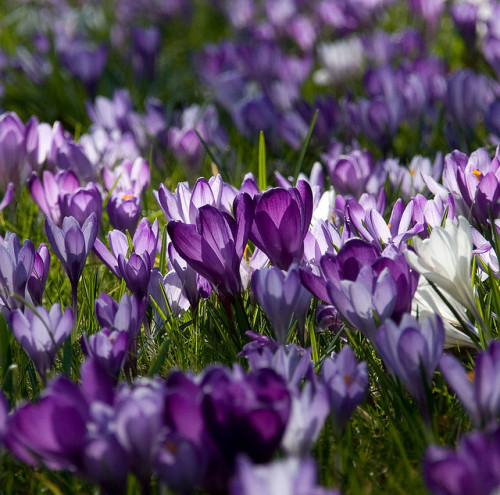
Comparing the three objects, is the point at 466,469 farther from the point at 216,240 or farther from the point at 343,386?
the point at 216,240

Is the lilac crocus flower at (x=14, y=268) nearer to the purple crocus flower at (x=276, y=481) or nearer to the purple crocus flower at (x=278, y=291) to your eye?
the purple crocus flower at (x=278, y=291)

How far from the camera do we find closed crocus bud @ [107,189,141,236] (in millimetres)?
2260

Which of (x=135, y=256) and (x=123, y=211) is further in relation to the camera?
(x=123, y=211)

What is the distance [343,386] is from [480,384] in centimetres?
23

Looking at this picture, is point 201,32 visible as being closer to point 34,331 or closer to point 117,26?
point 117,26

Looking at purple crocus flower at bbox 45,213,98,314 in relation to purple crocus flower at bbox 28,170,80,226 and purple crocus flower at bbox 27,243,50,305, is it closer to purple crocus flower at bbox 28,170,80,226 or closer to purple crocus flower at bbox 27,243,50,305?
purple crocus flower at bbox 27,243,50,305

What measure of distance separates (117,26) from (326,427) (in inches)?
179

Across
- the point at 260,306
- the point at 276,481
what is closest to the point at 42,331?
the point at 260,306

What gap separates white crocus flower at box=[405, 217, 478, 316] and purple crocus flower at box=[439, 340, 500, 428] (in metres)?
0.29

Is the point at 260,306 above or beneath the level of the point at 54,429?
above

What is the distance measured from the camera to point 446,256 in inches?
61.5

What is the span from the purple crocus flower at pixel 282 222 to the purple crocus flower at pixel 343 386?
37cm

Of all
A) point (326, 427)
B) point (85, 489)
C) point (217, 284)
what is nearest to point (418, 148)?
point (217, 284)

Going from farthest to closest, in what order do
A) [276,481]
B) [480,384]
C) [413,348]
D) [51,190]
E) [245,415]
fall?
[51,190], [413,348], [480,384], [245,415], [276,481]
